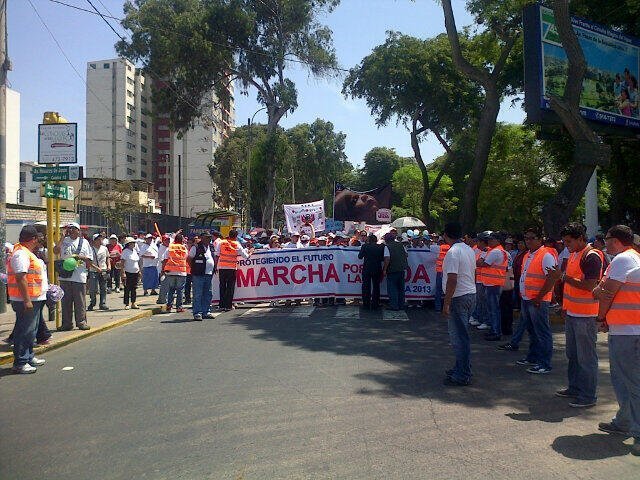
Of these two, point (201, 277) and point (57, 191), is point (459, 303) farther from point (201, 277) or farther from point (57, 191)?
point (57, 191)

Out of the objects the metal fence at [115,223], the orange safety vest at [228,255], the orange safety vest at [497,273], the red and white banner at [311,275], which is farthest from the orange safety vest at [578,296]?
the metal fence at [115,223]

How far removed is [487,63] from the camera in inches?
1033

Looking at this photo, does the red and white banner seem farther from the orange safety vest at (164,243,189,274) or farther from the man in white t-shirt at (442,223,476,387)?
the man in white t-shirt at (442,223,476,387)

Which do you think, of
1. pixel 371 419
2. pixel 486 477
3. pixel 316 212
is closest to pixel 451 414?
pixel 371 419

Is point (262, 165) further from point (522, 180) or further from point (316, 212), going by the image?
point (522, 180)

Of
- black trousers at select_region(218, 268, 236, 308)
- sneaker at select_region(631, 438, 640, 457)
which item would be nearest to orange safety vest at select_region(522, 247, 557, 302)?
sneaker at select_region(631, 438, 640, 457)

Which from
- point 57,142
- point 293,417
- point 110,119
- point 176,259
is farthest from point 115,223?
point 110,119

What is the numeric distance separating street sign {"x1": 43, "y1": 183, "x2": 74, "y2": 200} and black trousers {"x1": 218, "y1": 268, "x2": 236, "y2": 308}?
14.7ft

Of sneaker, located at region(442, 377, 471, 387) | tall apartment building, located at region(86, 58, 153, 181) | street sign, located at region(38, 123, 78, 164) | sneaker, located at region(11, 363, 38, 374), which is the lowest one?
sneaker, located at region(442, 377, 471, 387)

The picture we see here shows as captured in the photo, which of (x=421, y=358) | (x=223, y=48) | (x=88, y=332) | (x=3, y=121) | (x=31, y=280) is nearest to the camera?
(x=31, y=280)

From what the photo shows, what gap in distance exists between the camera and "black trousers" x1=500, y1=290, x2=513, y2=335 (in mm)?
11281

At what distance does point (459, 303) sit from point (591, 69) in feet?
49.3

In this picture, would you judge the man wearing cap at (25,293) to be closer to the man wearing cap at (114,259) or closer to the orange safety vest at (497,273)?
the orange safety vest at (497,273)

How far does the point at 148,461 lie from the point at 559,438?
3.62m
